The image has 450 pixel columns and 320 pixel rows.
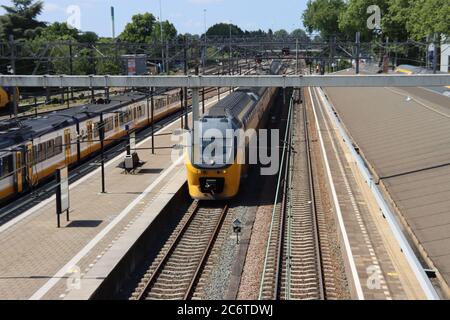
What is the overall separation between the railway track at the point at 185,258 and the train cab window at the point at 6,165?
5.89 metres

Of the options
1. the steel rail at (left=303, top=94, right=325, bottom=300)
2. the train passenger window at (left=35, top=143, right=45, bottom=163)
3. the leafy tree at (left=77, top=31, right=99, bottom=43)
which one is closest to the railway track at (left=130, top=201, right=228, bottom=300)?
the steel rail at (left=303, top=94, right=325, bottom=300)

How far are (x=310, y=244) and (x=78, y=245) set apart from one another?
238 inches

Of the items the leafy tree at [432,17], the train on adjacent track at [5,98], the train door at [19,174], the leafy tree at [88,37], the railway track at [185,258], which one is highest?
the leafy tree at [88,37]

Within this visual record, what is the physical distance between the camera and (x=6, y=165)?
19.5 meters

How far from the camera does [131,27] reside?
98.2 meters

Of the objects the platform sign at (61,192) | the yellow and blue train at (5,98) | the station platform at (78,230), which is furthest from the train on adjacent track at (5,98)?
the platform sign at (61,192)

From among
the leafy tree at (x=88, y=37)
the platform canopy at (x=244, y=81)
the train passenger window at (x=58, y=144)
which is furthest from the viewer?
the leafy tree at (x=88, y=37)

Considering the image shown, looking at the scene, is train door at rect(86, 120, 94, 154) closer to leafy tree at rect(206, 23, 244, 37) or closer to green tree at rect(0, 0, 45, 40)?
green tree at rect(0, 0, 45, 40)

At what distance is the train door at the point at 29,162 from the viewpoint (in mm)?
20906

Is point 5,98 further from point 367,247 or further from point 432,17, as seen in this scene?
point 367,247

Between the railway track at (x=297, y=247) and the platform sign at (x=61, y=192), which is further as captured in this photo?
the platform sign at (x=61, y=192)

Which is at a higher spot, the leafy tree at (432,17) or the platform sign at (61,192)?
the leafy tree at (432,17)

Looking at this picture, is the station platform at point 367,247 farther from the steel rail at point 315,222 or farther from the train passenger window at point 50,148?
the train passenger window at point 50,148

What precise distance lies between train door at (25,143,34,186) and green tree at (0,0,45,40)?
4725cm
